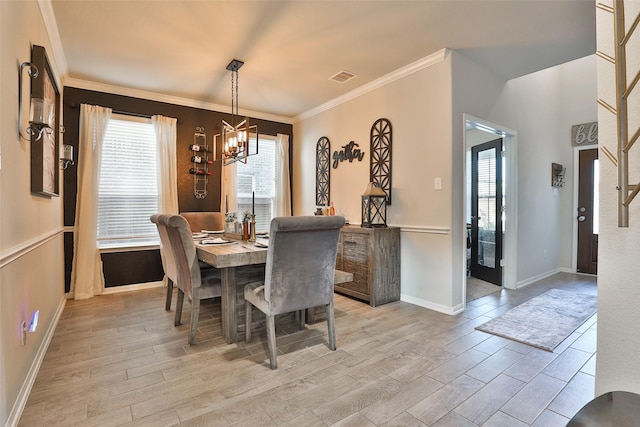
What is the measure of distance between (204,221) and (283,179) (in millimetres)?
1715

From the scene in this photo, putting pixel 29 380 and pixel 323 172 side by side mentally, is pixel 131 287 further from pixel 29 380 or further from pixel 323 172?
pixel 323 172

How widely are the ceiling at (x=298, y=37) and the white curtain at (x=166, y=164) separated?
55 centimetres

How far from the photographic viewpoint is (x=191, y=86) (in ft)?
13.2

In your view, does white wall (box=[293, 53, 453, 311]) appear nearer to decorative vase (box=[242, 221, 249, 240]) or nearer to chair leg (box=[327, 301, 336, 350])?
chair leg (box=[327, 301, 336, 350])

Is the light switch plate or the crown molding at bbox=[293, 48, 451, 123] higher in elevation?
the crown molding at bbox=[293, 48, 451, 123]

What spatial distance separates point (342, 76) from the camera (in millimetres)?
3762

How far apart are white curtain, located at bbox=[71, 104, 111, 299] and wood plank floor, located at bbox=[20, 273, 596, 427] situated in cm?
90

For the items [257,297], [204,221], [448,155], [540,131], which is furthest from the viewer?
[540,131]

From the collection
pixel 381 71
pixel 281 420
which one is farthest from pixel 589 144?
pixel 281 420

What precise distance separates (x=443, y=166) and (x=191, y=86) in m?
3.28

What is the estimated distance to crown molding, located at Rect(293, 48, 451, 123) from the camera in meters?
3.21

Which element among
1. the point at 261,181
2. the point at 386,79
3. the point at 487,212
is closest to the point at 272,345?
the point at 386,79

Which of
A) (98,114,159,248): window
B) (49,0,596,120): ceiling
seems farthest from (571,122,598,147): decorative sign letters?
(98,114,159,248): window

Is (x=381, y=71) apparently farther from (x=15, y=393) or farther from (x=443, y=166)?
(x=15, y=393)
